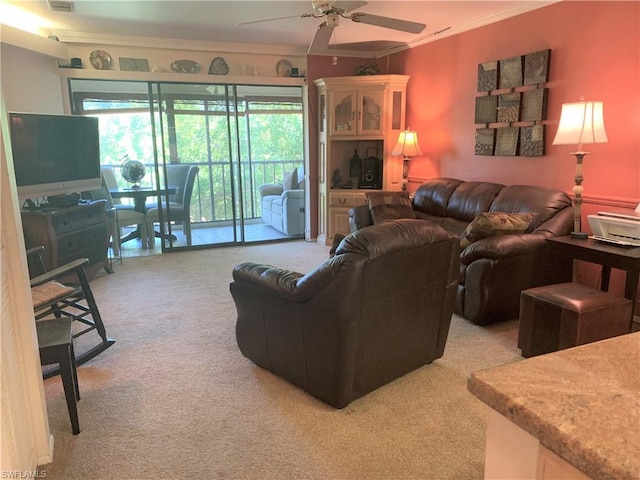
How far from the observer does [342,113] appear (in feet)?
19.5

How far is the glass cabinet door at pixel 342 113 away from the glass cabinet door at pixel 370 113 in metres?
0.09

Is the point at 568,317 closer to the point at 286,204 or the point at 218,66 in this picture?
the point at 286,204

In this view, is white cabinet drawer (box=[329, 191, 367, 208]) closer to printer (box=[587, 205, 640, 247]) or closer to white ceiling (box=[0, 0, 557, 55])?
white ceiling (box=[0, 0, 557, 55])

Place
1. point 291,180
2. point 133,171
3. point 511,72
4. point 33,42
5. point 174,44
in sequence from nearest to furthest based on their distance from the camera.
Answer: point 511,72, point 33,42, point 174,44, point 133,171, point 291,180

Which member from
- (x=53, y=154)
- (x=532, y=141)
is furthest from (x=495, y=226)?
(x=53, y=154)

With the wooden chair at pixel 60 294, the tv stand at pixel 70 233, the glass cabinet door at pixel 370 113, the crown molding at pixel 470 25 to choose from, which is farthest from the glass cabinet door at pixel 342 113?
the wooden chair at pixel 60 294

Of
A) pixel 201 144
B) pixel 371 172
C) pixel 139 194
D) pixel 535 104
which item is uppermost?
pixel 535 104

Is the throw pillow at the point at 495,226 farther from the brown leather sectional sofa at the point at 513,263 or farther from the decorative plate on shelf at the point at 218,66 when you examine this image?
the decorative plate on shelf at the point at 218,66

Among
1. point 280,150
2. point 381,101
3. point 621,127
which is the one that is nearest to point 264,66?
point 280,150

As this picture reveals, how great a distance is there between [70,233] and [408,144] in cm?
373

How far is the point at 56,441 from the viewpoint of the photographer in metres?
2.20

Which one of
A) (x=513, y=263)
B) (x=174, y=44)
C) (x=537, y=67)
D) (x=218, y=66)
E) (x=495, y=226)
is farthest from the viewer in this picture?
(x=218, y=66)

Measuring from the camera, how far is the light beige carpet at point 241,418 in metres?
2.02

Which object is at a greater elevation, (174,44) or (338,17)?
(174,44)
